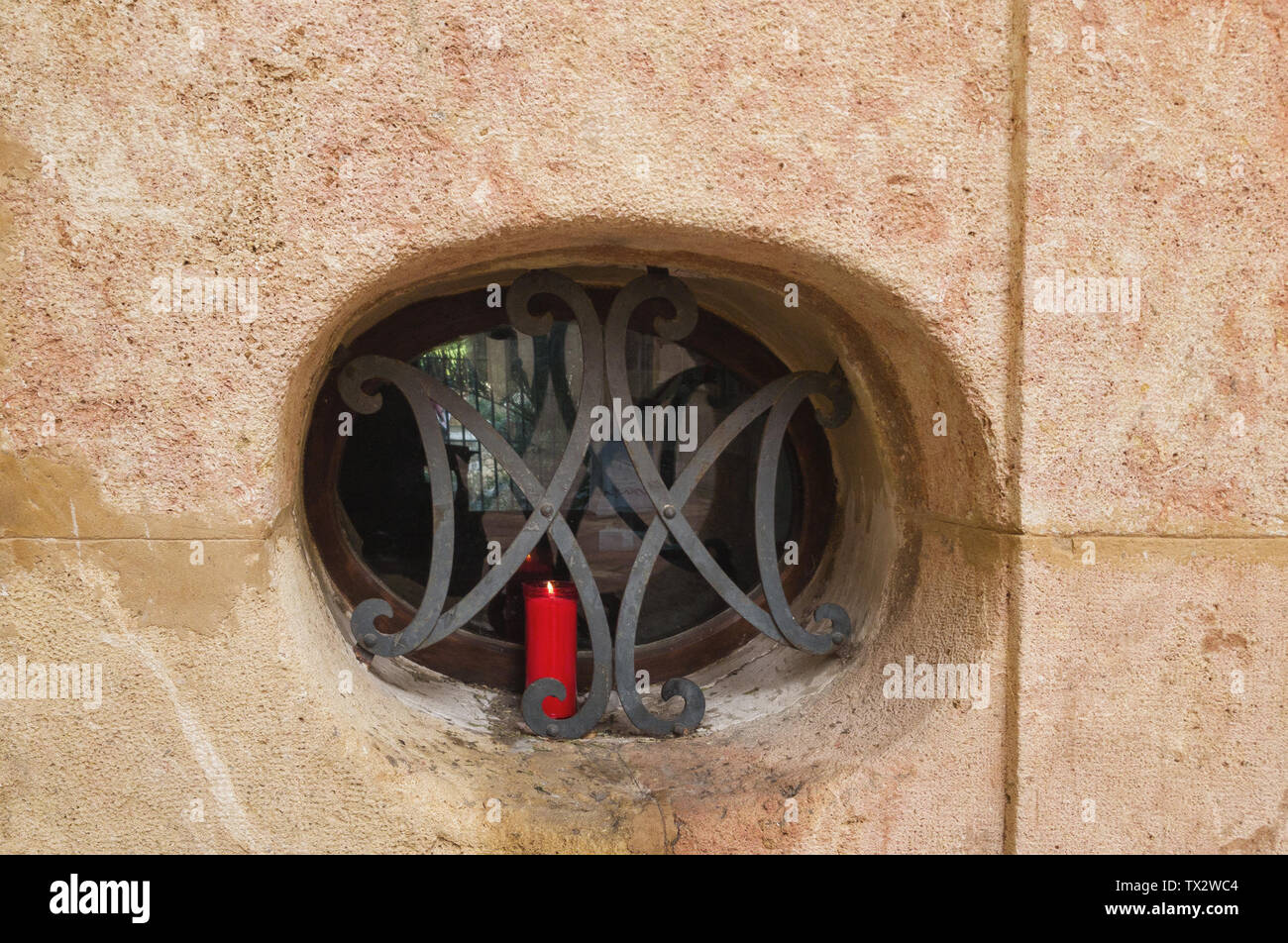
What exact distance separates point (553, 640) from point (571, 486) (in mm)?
334

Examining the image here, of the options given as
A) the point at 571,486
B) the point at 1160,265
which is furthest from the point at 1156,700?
the point at 571,486

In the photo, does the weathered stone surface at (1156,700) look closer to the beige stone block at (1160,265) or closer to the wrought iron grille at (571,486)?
the beige stone block at (1160,265)

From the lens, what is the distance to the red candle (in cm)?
177

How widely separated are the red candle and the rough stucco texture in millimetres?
232

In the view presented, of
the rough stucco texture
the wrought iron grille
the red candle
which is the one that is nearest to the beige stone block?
the rough stucco texture

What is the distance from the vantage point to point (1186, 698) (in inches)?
57.4

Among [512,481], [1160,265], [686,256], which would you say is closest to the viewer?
[1160,265]

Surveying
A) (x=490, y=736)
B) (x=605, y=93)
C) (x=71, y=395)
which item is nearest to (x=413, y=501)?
(x=490, y=736)

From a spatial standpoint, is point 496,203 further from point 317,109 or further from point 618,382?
point 618,382

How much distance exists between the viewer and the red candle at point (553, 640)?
5.80 ft

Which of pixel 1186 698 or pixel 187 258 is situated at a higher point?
pixel 187 258

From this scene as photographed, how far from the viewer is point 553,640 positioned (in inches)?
69.7

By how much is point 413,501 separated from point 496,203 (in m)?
0.79

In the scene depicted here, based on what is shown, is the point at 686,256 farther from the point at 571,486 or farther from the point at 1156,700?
the point at 1156,700
